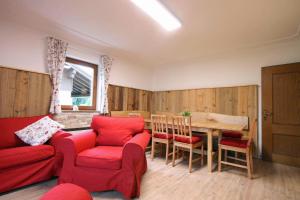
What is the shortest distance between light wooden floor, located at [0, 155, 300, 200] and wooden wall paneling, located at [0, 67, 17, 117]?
1237 mm

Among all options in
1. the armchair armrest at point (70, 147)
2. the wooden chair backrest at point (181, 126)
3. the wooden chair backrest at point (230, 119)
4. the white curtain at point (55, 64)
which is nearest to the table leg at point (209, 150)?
the wooden chair backrest at point (181, 126)

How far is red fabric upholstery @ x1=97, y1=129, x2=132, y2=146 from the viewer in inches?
94.2

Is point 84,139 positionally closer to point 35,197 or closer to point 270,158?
point 35,197

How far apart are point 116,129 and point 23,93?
5.52 feet

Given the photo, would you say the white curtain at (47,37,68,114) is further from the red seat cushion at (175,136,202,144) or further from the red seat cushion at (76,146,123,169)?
the red seat cushion at (175,136,202,144)

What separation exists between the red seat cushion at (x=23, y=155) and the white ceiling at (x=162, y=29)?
1896 millimetres

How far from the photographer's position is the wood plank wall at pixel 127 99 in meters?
4.05

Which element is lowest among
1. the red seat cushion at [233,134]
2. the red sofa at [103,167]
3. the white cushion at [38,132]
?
the red sofa at [103,167]

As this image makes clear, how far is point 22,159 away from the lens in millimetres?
1956

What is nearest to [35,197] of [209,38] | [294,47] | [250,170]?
[250,170]

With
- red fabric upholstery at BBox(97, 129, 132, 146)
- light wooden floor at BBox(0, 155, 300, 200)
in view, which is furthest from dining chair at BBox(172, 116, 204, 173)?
red fabric upholstery at BBox(97, 129, 132, 146)

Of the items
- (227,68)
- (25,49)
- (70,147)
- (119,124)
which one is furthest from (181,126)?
(25,49)

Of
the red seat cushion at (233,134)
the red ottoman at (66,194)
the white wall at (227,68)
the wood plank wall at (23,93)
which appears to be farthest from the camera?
the white wall at (227,68)

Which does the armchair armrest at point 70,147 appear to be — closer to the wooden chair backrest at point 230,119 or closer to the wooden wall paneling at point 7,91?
the wooden wall paneling at point 7,91
